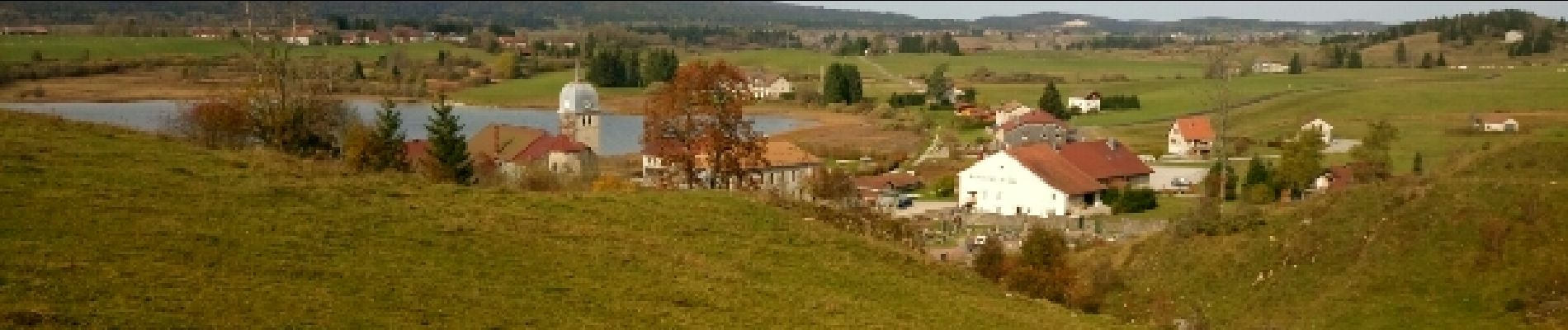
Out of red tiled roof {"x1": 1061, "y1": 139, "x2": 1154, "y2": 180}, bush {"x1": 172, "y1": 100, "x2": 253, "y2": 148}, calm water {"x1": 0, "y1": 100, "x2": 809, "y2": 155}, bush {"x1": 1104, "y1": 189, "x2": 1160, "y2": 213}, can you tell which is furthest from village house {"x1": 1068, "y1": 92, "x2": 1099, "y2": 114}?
bush {"x1": 172, "y1": 100, "x2": 253, "y2": 148}

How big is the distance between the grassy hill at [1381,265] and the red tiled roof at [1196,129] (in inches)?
1671

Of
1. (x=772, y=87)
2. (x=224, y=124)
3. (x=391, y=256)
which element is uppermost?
(x=224, y=124)

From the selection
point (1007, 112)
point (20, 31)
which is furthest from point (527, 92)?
point (1007, 112)

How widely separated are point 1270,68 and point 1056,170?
94546mm

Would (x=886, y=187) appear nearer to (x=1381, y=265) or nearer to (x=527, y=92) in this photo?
(x=1381, y=265)

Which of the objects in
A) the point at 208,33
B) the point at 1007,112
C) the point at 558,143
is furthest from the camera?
the point at 208,33

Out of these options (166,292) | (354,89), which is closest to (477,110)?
(354,89)

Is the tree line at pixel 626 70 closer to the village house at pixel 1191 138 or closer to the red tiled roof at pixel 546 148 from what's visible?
the village house at pixel 1191 138

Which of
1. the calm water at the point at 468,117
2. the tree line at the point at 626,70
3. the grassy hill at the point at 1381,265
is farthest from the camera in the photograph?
the tree line at the point at 626,70

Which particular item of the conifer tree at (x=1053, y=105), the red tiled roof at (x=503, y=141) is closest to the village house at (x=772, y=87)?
the conifer tree at (x=1053, y=105)

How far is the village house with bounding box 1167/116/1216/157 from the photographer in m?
70.7

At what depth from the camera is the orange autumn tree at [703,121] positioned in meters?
26.3

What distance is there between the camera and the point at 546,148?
50.2 m

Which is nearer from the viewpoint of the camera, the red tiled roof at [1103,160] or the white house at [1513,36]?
the red tiled roof at [1103,160]
